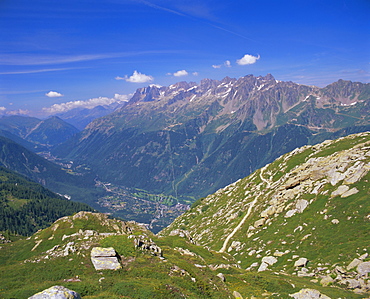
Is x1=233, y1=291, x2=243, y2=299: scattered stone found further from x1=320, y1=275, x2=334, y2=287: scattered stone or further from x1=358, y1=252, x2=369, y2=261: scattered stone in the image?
x1=358, y1=252, x2=369, y2=261: scattered stone

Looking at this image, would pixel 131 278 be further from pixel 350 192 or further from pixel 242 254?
pixel 350 192

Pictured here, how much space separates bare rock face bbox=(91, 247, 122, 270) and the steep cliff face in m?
36.8

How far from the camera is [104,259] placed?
3809 centimetres

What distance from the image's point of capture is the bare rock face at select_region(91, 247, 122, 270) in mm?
36875

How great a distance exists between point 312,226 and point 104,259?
53.0m

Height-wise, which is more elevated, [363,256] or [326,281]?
[363,256]

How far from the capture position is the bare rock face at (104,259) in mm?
36875

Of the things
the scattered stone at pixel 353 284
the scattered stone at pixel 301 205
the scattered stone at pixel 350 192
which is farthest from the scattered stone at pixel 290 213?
the scattered stone at pixel 353 284

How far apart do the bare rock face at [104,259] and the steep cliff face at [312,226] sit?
36.8 metres

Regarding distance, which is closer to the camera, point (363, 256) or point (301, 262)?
point (363, 256)

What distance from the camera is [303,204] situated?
240 ft

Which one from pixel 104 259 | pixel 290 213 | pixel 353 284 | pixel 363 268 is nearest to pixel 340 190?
pixel 290 213

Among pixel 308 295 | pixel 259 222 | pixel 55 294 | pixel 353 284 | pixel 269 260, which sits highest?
pixel 55 294

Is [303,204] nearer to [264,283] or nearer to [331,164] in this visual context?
[331,164]
